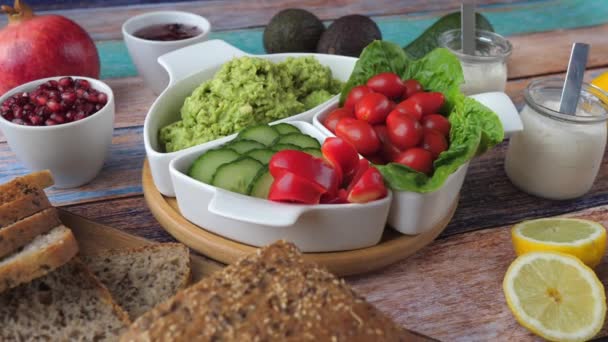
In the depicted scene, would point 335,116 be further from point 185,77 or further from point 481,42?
point 481,42

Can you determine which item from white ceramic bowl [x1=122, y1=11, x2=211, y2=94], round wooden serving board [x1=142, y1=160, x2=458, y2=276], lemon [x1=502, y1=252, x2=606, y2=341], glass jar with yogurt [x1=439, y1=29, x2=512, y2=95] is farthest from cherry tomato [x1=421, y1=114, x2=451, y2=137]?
white ceramic bowl [x1=122, y1=11, x2=211, y2=94]

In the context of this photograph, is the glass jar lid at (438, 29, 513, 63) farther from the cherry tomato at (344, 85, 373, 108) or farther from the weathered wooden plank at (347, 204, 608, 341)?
the weathered wooden plank at (347, 204, 608, 341)

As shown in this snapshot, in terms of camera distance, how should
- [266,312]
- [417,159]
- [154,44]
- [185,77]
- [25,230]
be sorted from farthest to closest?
[154,44] → [185,77] → [417,159] → [25,230] → [266,312]

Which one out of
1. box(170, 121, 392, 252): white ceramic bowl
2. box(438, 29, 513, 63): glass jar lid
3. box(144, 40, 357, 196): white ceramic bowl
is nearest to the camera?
box(170, 121, 392, 252): white ceramic bowl

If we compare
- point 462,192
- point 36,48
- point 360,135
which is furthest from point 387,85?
point 36,48

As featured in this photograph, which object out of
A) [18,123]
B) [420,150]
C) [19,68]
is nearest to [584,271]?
[420,150]

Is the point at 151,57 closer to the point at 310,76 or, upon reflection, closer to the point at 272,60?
the point at 272,60
